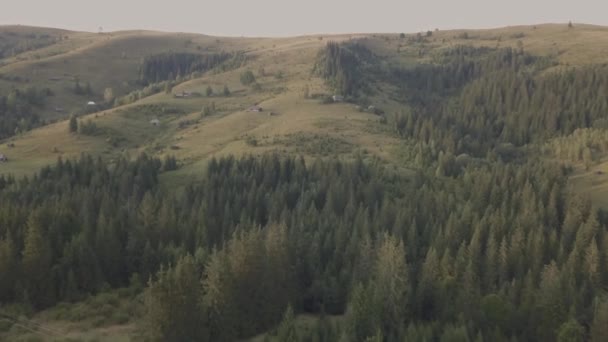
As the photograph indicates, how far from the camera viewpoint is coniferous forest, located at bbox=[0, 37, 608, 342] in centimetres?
7231

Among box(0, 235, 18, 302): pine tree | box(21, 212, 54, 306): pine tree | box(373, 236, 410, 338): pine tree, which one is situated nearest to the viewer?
box(373, 236, 410, 338): pine tree

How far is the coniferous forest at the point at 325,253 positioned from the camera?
72.3m

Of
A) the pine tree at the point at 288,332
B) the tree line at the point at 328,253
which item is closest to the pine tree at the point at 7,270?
the tree line at the point at 328,253

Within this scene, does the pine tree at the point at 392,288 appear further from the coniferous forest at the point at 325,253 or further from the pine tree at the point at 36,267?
A: the pine tree at the point at 36,267

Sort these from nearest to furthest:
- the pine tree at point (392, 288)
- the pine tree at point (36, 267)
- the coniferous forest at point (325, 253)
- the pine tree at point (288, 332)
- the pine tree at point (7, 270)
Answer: the pine tree at point (288, 332)
the coniferous forest at point (325, 253)
the pine tree at point (392, 288)
the pine tree at point (7, 270)
the pine tree at point (36, 267)

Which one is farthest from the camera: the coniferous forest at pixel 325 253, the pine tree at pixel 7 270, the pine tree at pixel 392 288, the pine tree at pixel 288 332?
the pine tree at pixel 7 270

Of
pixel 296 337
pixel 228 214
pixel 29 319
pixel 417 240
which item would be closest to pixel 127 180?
pixel 228 214

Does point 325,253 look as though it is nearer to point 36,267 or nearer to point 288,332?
point 288,332

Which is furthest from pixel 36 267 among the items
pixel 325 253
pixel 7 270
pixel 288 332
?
pixel 325 253

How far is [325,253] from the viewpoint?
94312 mm

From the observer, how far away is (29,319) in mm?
77000

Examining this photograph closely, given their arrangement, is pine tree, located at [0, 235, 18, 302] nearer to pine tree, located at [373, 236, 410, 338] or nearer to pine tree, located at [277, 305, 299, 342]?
pine tree, located at [277, 305, 299, 342]

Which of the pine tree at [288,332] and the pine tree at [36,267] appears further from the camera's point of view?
the pine tree at [36,267]

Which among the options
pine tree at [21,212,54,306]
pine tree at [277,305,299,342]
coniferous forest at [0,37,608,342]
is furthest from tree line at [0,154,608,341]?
pine tree at [277,305,299,342]
